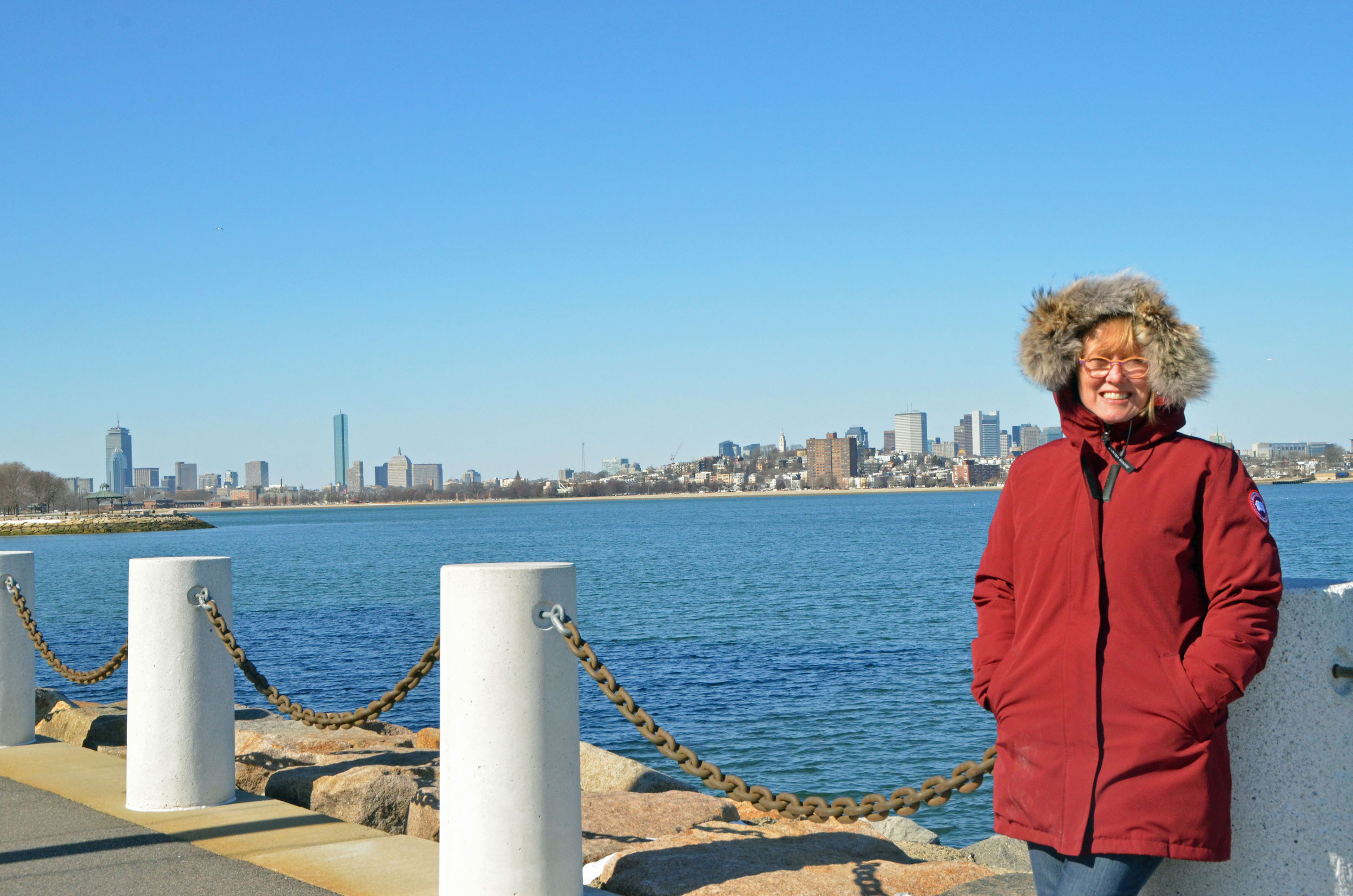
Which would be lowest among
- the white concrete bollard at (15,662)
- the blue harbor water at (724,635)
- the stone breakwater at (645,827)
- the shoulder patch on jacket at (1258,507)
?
the blue harbor water at (724,635)

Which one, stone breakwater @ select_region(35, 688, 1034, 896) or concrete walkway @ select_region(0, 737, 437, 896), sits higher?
concrete walkway @ select_region(0, 737, 437, 896)

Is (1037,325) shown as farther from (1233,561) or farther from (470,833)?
(470,833)

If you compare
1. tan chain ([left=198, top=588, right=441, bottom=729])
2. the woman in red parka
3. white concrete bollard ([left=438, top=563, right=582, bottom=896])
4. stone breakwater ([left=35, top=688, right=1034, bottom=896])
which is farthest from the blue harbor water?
the woman in red parka

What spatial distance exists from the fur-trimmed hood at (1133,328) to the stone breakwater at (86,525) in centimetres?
13590

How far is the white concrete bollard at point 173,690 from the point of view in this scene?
577 cm

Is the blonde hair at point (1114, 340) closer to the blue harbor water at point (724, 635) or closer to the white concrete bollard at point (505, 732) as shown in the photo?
the white concrete bollard at point (505, 732)

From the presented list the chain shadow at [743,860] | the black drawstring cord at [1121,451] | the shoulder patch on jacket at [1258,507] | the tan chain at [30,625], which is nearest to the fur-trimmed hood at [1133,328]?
the black drawstring cord at [1121,451]

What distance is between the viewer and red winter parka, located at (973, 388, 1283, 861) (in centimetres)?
249

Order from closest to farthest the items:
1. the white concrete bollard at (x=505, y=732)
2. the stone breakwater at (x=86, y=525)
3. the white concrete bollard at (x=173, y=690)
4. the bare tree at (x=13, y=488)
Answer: the white concrete bollard at (x=505, y=732), the white concrete bollard at (x=173, y=690), the stone breakwater at (x=86, y=525), the bare tree at (x=13, y=488)

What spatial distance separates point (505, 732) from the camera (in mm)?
4086

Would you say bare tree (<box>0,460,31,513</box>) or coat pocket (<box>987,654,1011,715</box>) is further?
bare tree (<box>0,460,31,513</box>)

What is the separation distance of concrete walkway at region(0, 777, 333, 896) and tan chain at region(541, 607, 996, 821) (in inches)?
56.1

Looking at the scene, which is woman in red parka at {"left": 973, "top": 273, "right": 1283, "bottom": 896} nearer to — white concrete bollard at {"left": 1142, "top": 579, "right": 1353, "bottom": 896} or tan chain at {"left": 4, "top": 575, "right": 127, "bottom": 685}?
white concrete bollard at {"left": 1142, "top": 579, "right": 1353, "bottom": 896}

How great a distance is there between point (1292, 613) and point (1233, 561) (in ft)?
1.40
